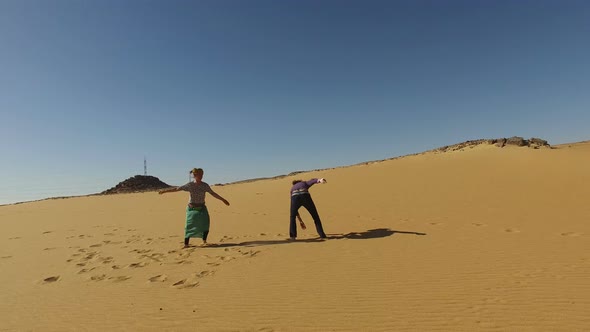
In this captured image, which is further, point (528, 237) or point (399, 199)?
point (399, 199)

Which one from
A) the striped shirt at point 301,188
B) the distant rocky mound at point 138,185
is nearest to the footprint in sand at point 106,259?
the striped shirt at point 301,188

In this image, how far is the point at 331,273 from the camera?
18.7 feet

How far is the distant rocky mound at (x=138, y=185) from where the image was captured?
46.0 metres

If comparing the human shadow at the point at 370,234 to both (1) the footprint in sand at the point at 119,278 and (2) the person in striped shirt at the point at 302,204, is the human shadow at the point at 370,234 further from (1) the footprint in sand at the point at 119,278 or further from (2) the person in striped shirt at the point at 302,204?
(1) the footprint in sand at the point at 119,278

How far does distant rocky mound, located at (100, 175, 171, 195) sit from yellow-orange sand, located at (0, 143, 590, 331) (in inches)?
1387

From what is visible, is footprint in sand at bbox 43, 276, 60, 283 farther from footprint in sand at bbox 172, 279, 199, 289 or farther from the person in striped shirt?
the person in striped shirt

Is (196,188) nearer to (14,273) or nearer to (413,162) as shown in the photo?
(14,273)

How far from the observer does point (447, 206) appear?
40.1 ft

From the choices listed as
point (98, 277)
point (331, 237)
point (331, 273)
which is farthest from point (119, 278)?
point (331, 237)

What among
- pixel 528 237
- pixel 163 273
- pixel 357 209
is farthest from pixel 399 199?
pixel 163 273

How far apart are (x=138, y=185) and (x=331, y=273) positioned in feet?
160

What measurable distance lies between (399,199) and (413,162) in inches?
425

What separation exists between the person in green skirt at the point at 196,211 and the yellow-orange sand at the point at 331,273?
1.68 ft

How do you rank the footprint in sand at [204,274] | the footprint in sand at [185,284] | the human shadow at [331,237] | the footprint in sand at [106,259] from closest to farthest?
the footprint in sand at [185,284] → the footprint in sand at [204,274] → the footprint in sand at [106,259] → the human shadow at [331,237]
